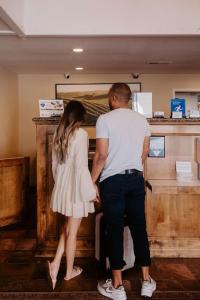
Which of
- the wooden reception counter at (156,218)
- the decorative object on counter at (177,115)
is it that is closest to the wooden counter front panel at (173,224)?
the wooden reception counter at (156,218)

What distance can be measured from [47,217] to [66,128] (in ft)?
3.77

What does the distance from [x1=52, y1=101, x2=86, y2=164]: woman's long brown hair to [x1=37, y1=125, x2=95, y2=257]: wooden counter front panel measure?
0.71 meters

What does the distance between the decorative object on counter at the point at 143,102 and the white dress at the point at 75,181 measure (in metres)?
0.93

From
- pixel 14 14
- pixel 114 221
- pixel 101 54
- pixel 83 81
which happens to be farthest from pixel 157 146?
pixel 83 81

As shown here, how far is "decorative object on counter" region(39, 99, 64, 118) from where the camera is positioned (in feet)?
11.3

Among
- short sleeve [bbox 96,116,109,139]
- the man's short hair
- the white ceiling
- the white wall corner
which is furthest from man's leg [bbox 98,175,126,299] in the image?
the white ceiling

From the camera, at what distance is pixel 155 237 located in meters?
3.44

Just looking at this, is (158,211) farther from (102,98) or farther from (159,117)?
(102,98)

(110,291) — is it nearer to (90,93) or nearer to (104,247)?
(104,247)

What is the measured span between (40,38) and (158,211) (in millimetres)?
2434

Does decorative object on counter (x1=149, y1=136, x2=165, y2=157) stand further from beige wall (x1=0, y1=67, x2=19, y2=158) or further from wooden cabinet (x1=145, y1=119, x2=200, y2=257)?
beige wall (x1=0, y1=67, x2=19, y2=158)

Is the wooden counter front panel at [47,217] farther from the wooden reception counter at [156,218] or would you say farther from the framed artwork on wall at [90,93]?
the framed artwork on wall at [90,93]

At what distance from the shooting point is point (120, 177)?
2.51 m

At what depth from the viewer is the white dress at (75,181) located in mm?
2684
